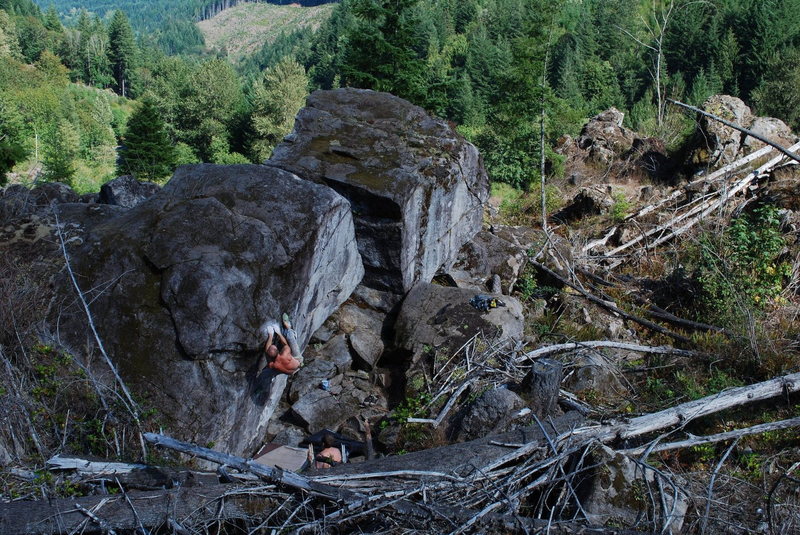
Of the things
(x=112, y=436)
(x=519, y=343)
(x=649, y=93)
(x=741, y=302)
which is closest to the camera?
(x=112, y=436)

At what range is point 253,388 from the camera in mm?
6316

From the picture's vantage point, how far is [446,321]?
8.24 meters

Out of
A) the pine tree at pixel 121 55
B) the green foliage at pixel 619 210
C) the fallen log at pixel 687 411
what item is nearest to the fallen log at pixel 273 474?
the fallen log at pixel 687 411

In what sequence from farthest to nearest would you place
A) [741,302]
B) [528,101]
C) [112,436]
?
[528,101], [741,302], [112,436]

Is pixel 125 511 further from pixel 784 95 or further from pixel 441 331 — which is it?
pixel 784 95

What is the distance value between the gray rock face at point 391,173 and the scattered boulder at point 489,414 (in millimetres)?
2919

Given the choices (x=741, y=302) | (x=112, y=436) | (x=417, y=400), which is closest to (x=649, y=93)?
(x=741, y=302)

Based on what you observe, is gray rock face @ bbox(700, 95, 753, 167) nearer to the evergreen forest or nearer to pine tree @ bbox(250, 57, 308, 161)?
the evergreen forest

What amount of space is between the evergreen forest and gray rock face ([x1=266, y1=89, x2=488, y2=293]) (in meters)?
5.19

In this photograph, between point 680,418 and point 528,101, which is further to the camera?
point 528,101

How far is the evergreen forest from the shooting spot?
16.8m

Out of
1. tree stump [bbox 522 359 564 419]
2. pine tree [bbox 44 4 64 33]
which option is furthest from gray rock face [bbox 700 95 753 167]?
pine tree [bbox 44 4 64 33]

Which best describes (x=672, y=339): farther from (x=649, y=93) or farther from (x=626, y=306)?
(x=649, y=93)

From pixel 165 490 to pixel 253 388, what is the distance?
2.35 meters
